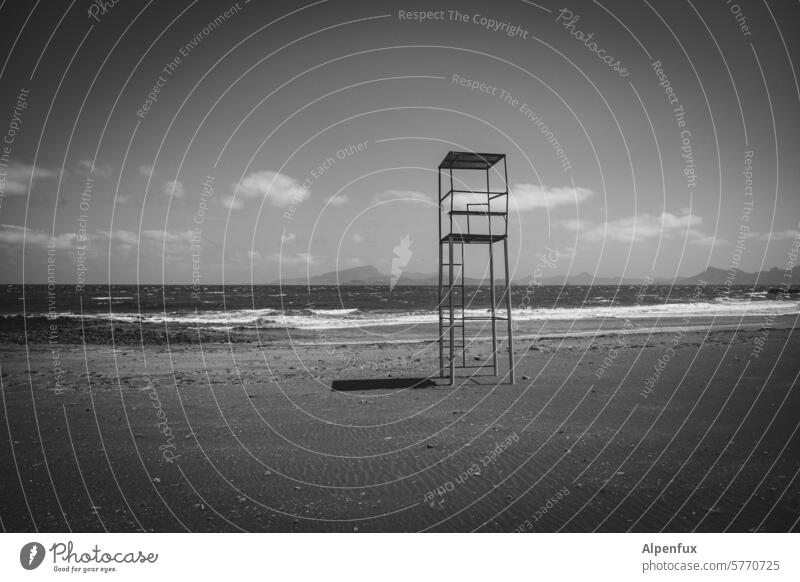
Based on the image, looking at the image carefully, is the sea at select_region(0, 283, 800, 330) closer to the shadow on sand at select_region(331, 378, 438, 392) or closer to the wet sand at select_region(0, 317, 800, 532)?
the wet sand at select_region(0, 317, 800, 532)

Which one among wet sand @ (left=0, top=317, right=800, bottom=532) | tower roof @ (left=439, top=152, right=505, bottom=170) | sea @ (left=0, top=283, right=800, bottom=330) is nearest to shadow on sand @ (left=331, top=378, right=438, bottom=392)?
wet sand @ (left=0, top=317, right=800, bottom=532)

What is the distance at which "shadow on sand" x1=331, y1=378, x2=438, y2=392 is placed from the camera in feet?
40.9

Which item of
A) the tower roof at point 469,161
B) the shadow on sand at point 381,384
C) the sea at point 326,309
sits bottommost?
the shadow on sand at point 381,384

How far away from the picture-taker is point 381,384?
1291 centimetres

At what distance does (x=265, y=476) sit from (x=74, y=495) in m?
2.42

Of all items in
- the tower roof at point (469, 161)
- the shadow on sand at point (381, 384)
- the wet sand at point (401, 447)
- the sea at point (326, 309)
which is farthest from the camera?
the sea at point (326, 309)

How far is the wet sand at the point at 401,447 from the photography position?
545cm

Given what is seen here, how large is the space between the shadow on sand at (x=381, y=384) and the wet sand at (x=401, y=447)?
141mm

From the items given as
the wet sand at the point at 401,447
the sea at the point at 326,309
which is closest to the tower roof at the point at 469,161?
the wet sand at the point at 401,447

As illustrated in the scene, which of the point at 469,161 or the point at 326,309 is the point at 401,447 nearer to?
the point at 469,161

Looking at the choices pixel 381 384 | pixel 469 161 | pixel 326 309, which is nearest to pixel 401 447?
pixel 381 384

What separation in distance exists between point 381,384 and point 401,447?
519 centimetres

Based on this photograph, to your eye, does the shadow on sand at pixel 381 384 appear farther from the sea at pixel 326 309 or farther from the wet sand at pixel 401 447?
the sea at pixel 326 309

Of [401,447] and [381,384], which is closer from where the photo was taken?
[401,447]
